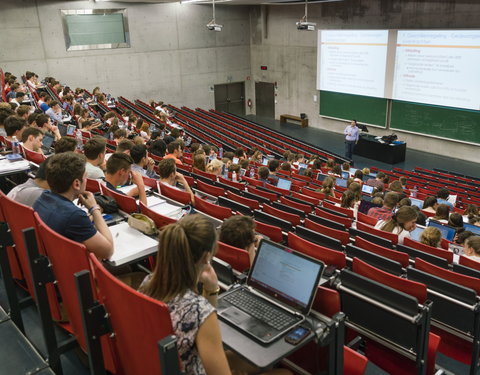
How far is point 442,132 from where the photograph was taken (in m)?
15.4

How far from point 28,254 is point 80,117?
921 cm

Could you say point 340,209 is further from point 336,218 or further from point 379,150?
point 379,150

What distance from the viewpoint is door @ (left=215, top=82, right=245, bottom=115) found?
2288 cm

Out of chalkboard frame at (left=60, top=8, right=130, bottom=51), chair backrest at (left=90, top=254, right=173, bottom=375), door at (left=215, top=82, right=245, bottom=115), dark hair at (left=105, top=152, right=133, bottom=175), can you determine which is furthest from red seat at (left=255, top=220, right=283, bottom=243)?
door at (left=215, top=82, right=245, bottom=115)

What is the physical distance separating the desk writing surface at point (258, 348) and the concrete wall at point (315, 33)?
1475 centimetres

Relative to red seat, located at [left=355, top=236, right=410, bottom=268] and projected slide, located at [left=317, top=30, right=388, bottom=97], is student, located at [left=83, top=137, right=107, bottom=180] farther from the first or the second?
projected slide, located at [left=317, top=30, right=388, bottom=97]

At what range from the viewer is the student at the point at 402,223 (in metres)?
5.29

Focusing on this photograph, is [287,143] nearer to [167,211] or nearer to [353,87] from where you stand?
[353,87]

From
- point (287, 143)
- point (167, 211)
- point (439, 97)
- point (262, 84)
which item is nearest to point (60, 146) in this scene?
point (167, 211)

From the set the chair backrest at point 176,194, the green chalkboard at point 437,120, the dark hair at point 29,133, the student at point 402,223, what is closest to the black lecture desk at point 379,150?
the green chalkboard at point 437,120

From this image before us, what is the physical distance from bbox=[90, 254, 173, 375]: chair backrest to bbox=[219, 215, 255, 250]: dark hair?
130 cm

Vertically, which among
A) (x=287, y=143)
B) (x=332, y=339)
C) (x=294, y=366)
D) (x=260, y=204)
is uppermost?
(x=332, y=339)

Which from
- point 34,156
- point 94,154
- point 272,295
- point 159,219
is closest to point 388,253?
point 272,295

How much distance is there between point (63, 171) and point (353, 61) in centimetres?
1676
